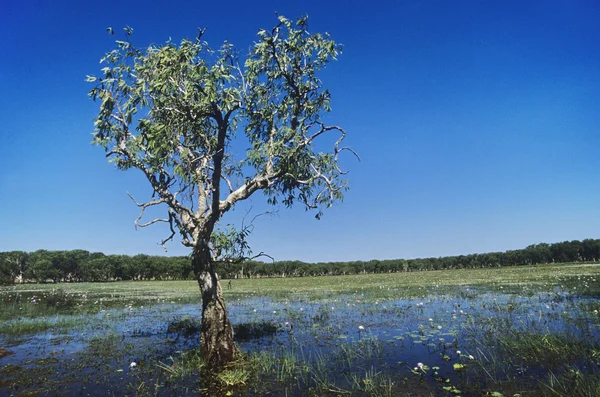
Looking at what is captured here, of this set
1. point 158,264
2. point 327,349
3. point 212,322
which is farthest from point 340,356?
point 158,264

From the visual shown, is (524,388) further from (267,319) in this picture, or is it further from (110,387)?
(267,319)

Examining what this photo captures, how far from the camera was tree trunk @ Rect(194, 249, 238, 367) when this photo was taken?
9.93 m

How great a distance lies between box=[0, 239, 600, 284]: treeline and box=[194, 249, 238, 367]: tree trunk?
98.5 m

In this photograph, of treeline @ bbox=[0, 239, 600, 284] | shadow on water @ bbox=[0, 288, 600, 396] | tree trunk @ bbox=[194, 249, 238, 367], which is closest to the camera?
shadow on water @ bbox=[0, 288, 600, 396]

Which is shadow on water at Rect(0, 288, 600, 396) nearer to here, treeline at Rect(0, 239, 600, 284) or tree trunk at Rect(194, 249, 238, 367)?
tree trunk at Rect(194, 249, 238, 367)

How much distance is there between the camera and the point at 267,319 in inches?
704

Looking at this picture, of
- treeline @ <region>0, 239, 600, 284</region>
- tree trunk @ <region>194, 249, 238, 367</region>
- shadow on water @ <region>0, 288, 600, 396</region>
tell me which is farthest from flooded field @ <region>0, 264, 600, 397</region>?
treeline @ <region>0, 239, 600, 284</region>

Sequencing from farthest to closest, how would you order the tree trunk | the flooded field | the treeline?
the treeline
the tree trunk
the flooded field

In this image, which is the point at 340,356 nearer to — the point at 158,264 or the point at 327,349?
the point at 327,349

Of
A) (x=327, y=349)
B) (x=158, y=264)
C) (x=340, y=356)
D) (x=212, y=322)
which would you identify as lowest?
(x=158, y=264)

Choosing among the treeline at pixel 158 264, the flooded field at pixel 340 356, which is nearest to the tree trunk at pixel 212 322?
the flooded field at pixel 340 356

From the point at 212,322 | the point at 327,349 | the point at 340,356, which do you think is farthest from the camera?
the point at 327,349

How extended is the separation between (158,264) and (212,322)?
135 metres

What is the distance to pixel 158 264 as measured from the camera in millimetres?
131875
